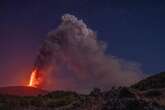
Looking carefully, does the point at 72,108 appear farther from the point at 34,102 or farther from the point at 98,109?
the point at 34,102

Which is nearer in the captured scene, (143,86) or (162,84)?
(162,84)

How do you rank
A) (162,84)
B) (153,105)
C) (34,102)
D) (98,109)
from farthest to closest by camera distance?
1. (34,102)
2. (162,84)
3. (98,109)
4. (153,105)

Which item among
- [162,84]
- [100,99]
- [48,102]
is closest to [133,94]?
[100,99]

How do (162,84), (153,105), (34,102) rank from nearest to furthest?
(153,105), (162,84), (34,102)

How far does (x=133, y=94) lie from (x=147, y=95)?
626 cm

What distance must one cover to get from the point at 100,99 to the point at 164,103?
2100 centimetres

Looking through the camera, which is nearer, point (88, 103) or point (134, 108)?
point (134, 108)

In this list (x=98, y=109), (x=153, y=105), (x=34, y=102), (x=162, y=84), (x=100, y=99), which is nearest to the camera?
(x=153, y=105)

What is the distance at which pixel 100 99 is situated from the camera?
107562 millimetres

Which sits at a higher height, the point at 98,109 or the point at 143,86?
the point at 143,86

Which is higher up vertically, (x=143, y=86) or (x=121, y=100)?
(x=143, y=86)

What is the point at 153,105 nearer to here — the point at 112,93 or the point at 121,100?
the point at 121,100

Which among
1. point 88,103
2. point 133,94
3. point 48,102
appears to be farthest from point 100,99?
point 48,102

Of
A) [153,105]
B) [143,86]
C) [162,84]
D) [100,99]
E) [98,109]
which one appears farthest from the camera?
[143,86]
